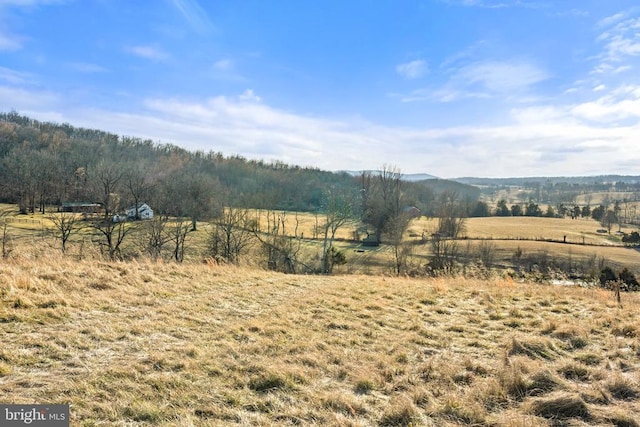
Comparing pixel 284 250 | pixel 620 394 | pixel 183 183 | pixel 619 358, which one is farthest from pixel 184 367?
pixel 183 183

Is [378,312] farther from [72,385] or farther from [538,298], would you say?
[72,385]

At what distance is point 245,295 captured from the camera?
8.23m

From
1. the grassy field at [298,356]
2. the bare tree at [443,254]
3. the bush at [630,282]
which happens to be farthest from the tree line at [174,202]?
the bush at [630,282]

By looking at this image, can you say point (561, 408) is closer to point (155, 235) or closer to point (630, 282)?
point (630, 282)

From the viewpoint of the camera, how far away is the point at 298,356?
482 cm

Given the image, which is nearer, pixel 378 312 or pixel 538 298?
pixel 378 312

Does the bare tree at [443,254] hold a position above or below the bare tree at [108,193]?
below

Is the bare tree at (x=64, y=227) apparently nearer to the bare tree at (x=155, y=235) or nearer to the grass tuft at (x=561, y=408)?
the bare tree at (x=155, y=235)

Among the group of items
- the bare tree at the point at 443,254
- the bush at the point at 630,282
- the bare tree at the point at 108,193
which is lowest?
the bare tree at the point at 443,254

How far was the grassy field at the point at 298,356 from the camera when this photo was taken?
3436 millimetres

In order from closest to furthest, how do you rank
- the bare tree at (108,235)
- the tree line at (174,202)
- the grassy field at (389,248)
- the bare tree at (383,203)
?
the bare tree at (108,235)
the tree line at (174,202)
the grassy field at (389,248)
the bare tree at (383,203)

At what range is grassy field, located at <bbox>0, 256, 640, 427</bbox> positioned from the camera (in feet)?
11.3

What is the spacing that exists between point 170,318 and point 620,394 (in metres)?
6.37

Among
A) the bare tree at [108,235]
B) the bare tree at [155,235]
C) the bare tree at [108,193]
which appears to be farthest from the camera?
the bare tree at [155,235]
